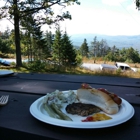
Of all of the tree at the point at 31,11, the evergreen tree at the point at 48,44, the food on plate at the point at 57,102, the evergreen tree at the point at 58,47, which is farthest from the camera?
the evergreen tree at the point at 48,44

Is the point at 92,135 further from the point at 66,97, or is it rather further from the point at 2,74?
the point at 2,74

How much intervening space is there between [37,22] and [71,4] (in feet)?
4.65

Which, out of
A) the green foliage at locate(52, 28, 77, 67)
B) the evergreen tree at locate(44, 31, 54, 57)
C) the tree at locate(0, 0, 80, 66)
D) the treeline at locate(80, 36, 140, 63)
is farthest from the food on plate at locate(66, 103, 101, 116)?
the treeline at locate(80, 36, 140, 63)

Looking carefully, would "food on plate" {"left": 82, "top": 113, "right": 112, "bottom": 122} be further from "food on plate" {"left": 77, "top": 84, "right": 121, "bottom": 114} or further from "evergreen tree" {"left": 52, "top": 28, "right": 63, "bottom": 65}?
"evergreen tree" {"left": 52, "top": 28, "right": 63, "bottom": 65}

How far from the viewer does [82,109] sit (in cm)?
71

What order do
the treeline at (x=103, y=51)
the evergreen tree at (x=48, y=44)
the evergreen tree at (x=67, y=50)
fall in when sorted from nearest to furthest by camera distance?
the evergreen tree at (x=67, y=50) < the evergreen tree at (x=48, y=44) < the treeline at (x=103, y=51)

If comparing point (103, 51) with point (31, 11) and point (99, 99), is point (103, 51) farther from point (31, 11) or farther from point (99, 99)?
point (99, 99)

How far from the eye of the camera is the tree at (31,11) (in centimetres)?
597

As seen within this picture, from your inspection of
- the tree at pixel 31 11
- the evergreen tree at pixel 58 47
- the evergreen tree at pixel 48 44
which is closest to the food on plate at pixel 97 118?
the tree at pixel 31 11

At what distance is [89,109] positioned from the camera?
0.71 meters

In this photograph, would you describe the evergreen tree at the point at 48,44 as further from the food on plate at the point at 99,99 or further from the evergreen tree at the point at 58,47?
the food on plate at the point at 99,99

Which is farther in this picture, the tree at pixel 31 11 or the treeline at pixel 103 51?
the treeline at pixel 103 51

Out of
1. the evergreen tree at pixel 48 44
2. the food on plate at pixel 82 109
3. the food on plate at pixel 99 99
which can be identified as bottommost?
the food on plate at pixel 82 109

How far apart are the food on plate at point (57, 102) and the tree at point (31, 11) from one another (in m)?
5.73
